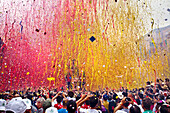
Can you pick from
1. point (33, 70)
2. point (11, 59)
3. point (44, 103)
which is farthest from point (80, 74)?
point (44, 103)

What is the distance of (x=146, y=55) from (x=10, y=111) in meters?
64.7

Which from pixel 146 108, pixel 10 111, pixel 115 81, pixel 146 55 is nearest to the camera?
pixel 10 111

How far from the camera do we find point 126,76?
33.8 m

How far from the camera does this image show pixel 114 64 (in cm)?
3192

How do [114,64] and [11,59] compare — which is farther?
[114,64]

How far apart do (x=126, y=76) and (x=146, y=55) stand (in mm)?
32149

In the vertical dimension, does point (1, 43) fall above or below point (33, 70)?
above

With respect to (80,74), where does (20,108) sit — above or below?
above

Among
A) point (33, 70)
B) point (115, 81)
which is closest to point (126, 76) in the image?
point (115, 81)

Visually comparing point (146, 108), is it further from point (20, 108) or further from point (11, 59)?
point (11, 59)

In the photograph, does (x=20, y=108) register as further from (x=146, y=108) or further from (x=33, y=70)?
(x=33, y=70)

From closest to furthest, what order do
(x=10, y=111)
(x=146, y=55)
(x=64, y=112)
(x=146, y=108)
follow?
1. (x=10, y=111)
2. (x=64, y=112)
3. (x=146, y=108)
4. (x=146, y=55)

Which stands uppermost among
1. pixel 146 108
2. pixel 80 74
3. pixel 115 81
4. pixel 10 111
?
pixel 10 111

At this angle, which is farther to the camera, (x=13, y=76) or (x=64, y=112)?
(x=13, y=76)
